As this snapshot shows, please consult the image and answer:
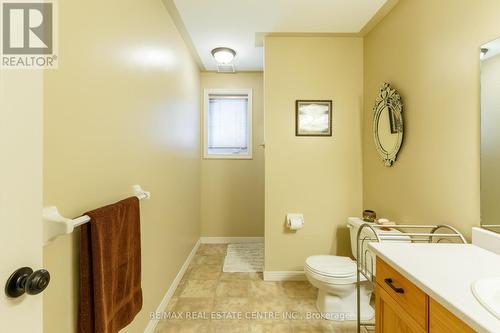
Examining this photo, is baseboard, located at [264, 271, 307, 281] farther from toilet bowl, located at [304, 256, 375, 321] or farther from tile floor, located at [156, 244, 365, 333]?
toilet bowl, located at [304, 256, 375, 321]

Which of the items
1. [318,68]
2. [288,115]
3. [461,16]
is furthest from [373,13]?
[288,115]

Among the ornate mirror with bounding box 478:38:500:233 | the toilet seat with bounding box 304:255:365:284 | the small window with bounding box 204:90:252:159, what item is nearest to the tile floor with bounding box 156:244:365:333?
the toilet seat with bounding box 304:255:365:284

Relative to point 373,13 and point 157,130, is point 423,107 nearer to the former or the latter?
point 373,13

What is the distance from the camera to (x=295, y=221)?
2.56 m

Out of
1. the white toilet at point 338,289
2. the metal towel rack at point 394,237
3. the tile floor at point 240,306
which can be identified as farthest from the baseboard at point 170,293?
the metal towel rack at point 394,237

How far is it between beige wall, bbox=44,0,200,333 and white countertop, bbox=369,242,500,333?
134 cm

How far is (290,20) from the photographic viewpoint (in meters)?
2.33

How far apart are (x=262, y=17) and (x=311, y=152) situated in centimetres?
135

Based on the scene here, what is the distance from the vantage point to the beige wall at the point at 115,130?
93 cm

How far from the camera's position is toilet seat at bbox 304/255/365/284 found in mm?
1938

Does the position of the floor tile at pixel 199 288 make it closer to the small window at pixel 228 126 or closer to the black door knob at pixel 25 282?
the small window at pixel 228 126

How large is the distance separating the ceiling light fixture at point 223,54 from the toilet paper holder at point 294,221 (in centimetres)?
192

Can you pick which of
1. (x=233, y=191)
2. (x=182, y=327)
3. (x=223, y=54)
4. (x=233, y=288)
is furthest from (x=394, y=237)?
(x=223, y=54)

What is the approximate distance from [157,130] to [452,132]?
76.6 inches
